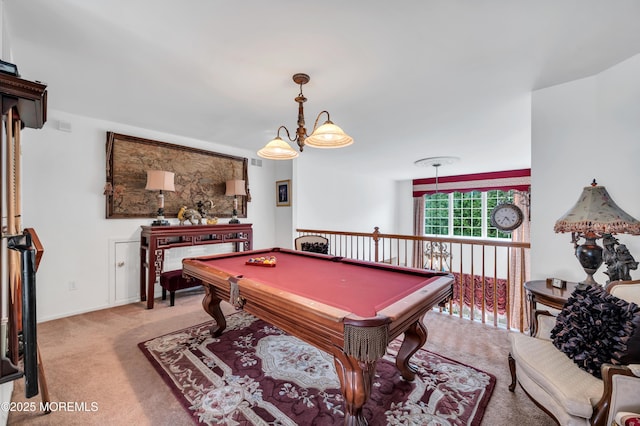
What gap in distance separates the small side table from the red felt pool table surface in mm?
750

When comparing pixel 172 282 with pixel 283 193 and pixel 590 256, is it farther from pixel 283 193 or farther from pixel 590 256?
pixel 590 256

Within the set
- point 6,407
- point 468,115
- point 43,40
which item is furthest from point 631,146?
point 6,407

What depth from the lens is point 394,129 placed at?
362cm

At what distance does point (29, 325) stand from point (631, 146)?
149 inches

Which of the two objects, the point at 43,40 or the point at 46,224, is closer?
the point at 43,40

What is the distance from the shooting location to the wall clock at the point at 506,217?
6.16 m

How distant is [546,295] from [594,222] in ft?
1.85

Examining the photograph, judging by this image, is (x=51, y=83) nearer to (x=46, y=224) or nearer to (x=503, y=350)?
(x=46, y=224)

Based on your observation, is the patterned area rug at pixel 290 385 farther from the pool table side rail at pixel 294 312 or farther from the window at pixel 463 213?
the window at pixel 463 213

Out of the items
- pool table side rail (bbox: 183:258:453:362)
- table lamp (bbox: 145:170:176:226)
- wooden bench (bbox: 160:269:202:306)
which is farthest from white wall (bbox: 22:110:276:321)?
pool table side rail (bbox: 183:258:453:362)

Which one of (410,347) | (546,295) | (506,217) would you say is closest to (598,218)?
(546,295)

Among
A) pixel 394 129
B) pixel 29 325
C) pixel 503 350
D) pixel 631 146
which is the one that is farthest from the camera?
pixel 394 129

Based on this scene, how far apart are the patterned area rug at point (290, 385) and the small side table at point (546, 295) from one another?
23.3 inches

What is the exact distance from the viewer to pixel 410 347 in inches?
72.3
